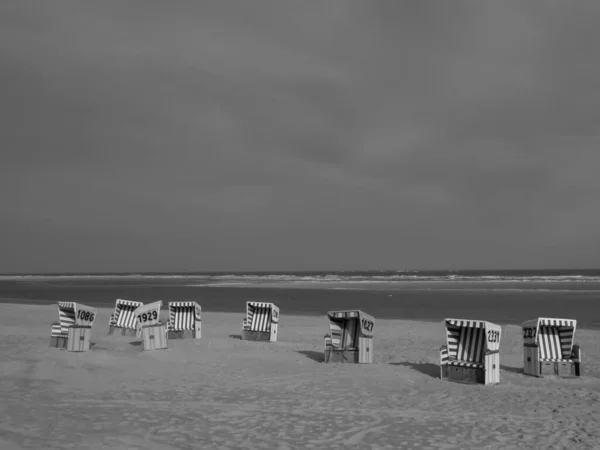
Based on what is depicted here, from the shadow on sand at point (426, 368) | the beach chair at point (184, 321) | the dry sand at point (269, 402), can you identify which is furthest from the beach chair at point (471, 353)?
the beach chair at point (184, 321)

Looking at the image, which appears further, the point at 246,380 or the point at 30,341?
the point at 30,341

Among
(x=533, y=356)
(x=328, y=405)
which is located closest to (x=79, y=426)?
(x=328, y=405)

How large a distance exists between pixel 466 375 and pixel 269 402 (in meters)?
4.75

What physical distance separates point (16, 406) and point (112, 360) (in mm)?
4999

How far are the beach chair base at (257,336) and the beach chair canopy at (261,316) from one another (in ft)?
0.33

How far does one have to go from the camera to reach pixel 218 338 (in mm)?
18344

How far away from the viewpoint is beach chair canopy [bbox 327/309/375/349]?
1405cm

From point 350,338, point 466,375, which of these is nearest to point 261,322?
point 350,338

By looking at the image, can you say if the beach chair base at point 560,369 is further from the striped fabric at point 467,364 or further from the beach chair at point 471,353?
the striped fabric at point 467,364

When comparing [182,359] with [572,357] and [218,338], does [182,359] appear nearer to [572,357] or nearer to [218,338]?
[218,338]

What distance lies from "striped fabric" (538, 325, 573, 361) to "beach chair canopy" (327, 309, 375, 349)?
4.09 metres

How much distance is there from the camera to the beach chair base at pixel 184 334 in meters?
17.8

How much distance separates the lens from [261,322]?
18.2 metres

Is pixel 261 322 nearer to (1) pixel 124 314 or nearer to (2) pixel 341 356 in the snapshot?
(2) pixel 341 356
